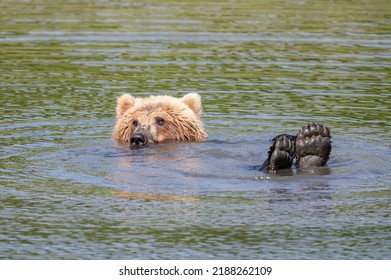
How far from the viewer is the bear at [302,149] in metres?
9.45

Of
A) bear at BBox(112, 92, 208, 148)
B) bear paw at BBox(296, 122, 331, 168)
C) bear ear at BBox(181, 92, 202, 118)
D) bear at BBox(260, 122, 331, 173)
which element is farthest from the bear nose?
bear paw at BBox(296, 122, 331, 168)

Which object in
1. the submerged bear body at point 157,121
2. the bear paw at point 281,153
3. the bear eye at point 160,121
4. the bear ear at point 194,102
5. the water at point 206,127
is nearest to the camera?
the water at point 206,127

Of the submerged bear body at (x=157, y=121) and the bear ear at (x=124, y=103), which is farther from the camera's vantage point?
the bear ear at (x=124, y=103)

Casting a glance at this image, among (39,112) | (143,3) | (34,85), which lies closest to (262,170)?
(39,112)

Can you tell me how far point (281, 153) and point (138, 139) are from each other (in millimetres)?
2534

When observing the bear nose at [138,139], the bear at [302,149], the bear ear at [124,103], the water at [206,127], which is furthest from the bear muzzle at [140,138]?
the bear at [302,149]

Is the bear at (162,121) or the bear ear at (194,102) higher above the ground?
the bear ear at (194,102)

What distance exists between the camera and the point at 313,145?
959cm

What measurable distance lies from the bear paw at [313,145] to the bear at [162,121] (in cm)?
256

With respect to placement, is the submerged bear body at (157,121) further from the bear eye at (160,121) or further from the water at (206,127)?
the water at (206,127)

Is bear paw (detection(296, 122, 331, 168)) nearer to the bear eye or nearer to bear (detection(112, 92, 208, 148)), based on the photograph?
bear (detection(112, 92, 208, 148))

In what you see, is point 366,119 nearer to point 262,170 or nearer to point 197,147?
point 197,147

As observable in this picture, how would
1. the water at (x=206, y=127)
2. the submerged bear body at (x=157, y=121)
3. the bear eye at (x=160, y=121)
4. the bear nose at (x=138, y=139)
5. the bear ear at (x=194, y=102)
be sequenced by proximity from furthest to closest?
the bear ear at (x=194, y=102)
the bear eye at (x=160, y=121)
the submerged bear body at (x=157, y=121)
the bear nose at (x=138, y=139)
the water at (x=206, y=127)

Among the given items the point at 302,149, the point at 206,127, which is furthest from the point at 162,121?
the point at 302,149
